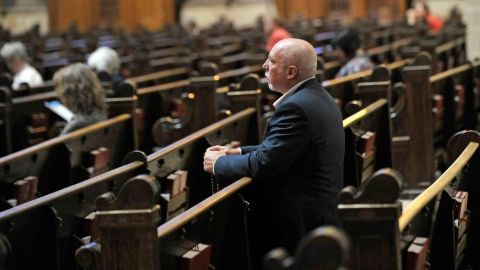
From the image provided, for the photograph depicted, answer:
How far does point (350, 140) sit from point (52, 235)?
2272 millimetres

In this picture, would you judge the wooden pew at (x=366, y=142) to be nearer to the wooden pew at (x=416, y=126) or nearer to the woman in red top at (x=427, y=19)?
the wooden pew at (x=416, y=126)

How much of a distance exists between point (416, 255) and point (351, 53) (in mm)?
6038

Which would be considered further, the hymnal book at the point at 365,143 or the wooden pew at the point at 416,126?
the wooden pew at the point at 416,126

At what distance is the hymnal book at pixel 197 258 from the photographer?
13.2 ft

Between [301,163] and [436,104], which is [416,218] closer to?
[301,163]

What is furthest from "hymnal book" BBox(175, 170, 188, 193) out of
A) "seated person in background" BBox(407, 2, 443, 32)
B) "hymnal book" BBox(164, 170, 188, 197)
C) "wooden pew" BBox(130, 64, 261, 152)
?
"seated person in background" BBox(407, 2, 443, 32)

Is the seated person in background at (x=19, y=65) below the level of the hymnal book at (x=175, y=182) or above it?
above

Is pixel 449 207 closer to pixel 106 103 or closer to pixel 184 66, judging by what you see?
pixel 106 103

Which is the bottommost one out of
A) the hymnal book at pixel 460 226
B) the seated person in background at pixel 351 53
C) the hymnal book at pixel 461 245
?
the hymnal book at pixel 461 245

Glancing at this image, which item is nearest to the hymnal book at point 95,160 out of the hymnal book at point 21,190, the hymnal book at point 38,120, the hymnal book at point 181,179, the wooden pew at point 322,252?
the hymnal book at point 21,190

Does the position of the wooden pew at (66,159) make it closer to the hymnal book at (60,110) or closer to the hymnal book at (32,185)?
the hymnal book at (32,185)

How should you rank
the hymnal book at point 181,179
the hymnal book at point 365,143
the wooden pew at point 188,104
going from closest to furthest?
1. the hymnal book at point 181,179
2. the hymnal book at point 365,143
3. the wooden pew at point 188,104

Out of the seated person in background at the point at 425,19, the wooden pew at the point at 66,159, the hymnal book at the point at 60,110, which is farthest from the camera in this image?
the seated person in background at the point at 425,19

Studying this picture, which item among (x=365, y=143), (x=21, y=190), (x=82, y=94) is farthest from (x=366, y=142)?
(x=21, y=190)
